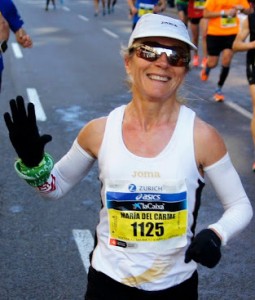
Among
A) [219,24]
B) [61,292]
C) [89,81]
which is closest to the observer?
[61,292]

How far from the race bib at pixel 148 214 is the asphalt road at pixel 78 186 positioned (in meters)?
0.50

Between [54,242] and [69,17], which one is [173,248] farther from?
[69,17]

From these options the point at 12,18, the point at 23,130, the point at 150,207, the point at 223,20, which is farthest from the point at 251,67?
the point at 23,130

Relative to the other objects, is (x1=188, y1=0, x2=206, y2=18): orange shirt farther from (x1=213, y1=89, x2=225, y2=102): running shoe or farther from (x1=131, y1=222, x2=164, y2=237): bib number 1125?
(x1=131, y1=222, x2=164, y2=237): bib number 1125

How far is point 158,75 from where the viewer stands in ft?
7.62

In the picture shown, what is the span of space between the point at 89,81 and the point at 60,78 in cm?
55

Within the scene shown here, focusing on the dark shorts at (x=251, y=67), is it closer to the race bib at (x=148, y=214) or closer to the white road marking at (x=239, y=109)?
the white road marking at (x=239, y=109)

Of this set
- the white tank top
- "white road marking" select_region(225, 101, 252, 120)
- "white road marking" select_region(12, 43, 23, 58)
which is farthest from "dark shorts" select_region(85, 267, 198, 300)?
"white road marking" select_region(12, 43, 23, 58)

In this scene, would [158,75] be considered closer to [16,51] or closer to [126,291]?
[126,291]

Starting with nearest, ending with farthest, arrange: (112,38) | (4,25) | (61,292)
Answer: (61,292)
(4,25)
(112,38)

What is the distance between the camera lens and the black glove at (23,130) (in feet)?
7.35

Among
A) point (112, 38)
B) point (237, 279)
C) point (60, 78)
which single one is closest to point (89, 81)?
point (60, 78)

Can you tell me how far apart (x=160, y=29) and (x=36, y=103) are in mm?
6789

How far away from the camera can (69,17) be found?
2231 cm
